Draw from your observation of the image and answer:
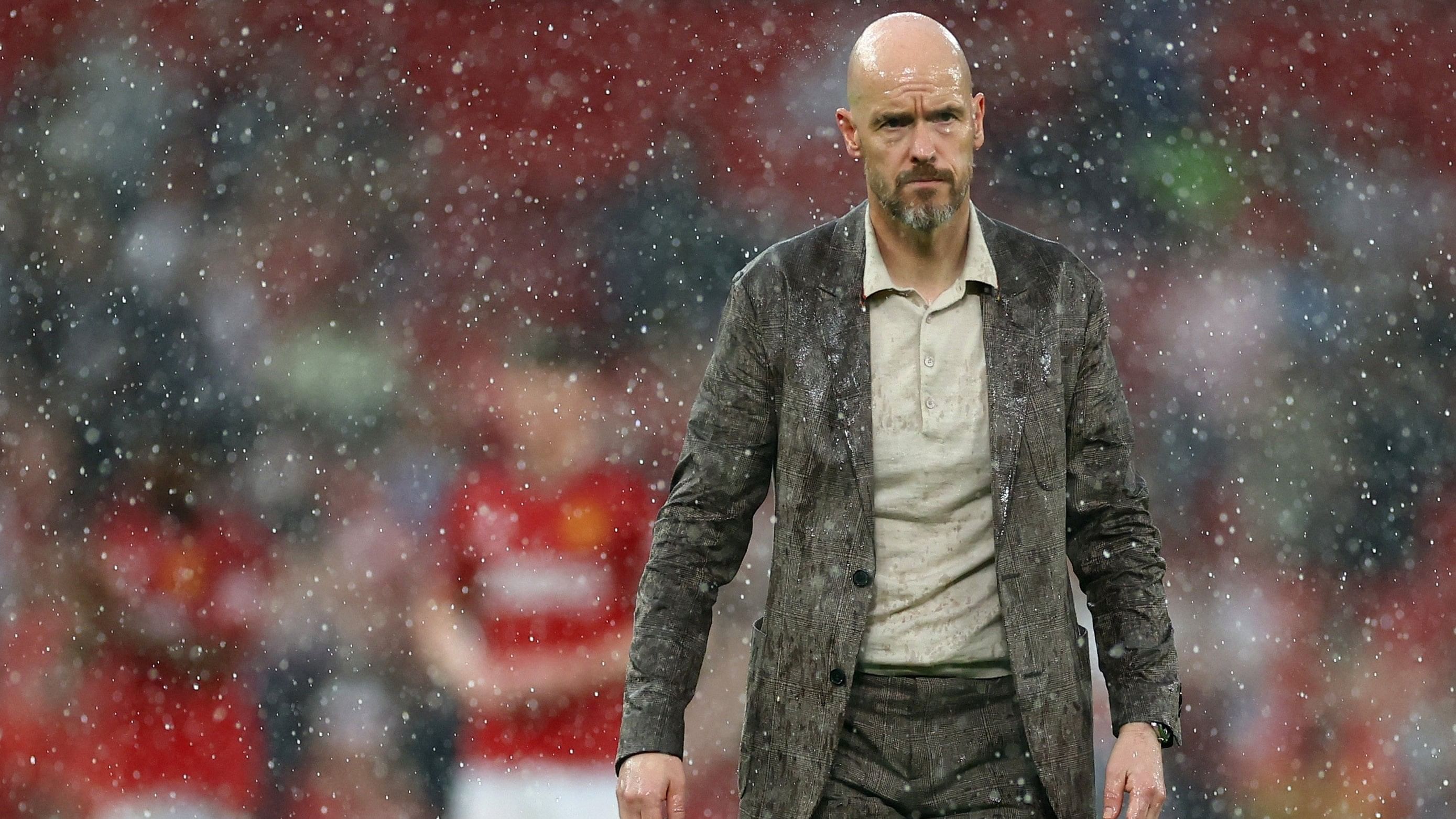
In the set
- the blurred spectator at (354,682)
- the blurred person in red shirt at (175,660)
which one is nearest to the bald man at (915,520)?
the blurred spectator at (354,682)

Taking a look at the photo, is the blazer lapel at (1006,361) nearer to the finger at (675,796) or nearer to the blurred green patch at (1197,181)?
the finger at (675,796)

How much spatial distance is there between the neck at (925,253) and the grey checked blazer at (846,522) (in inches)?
1.9

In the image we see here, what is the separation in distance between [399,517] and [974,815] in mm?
3477

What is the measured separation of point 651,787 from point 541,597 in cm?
315

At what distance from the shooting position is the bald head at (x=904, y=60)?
2.40 metres

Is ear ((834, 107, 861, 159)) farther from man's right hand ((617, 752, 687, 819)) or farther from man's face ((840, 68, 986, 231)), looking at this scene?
man's right hand ((617, 752, 687, 819))

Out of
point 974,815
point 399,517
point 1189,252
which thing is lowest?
point 974,815

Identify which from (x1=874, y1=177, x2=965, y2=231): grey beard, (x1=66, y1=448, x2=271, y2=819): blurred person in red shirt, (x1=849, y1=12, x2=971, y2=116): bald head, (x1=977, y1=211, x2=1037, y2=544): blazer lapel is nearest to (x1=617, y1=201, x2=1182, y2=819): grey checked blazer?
(x1=977, y1=211, x2=1037, y2=544): blazer lapel

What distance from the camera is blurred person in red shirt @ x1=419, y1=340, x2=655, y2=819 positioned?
17.5 ft

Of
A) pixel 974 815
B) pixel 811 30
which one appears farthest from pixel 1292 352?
pixel 974 815

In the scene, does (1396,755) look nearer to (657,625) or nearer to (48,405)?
(657,625)

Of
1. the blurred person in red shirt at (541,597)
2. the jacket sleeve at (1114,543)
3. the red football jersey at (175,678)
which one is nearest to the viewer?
the jacket sleeve at (1114,543)

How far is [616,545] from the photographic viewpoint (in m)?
5.36

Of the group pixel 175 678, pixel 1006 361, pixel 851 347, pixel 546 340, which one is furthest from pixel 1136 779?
pixel 175 678
